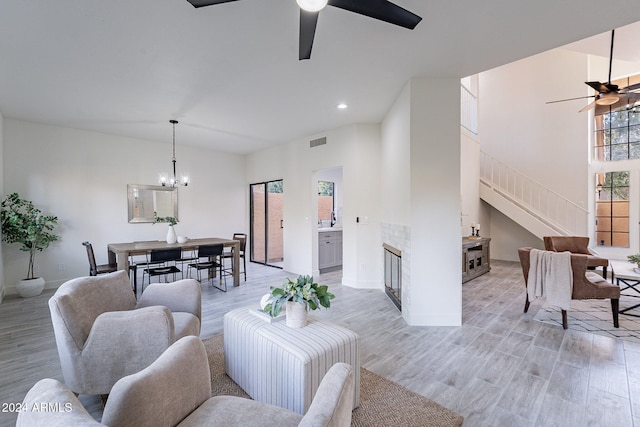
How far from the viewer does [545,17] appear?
2.21 m

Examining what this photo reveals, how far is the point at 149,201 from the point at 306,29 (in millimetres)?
5435

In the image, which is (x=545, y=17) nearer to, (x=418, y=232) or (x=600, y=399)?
(x=418, y=232)

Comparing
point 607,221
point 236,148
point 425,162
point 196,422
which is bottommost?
point 196,422

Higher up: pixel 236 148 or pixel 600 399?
pixel 236 148

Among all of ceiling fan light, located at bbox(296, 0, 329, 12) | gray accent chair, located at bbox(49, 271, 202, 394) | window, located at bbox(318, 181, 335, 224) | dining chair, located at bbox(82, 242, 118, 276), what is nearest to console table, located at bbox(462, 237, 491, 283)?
→ window, located at bbox(318, 181, 335, 224)

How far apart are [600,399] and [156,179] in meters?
7.04

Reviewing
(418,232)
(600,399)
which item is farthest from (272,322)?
(600,399)

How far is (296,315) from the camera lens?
6.49ft

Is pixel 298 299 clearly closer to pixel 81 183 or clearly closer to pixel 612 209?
pixel 81 183

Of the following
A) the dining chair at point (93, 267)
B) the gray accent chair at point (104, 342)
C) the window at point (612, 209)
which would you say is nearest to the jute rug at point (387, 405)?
the gray accent chair at point (104, 342)

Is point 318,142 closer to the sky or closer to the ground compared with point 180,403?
closer to the sky

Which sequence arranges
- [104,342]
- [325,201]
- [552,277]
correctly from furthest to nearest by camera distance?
[325,201]
[552,277]
[104,342]

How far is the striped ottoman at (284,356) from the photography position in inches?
64.4

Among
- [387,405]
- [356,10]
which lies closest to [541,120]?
[356,10]
